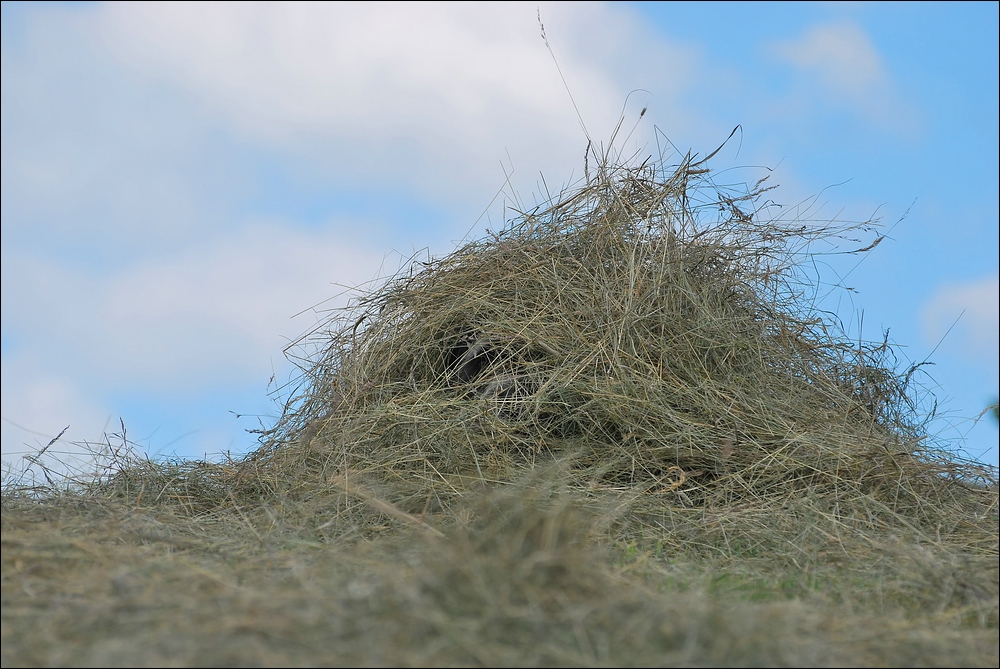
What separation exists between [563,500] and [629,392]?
99 centimetres

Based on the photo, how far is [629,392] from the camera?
382 cm

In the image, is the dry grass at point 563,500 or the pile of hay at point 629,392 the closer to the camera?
the dry grass at point 563,500

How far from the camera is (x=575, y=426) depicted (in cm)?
388

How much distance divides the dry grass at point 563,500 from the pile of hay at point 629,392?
0.05 feet

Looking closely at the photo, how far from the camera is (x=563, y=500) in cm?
295

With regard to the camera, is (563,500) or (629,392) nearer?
(563,500)

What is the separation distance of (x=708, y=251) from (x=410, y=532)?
237cm

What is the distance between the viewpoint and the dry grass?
179 cm

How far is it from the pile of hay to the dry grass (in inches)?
0.6

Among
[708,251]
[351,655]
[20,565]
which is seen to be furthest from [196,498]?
[708,251]

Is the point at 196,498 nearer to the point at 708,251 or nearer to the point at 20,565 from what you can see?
the point at 20,565

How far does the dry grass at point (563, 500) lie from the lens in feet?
5.87

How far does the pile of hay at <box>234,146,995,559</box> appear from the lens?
11.5 ft

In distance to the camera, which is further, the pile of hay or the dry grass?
the pile of hay
